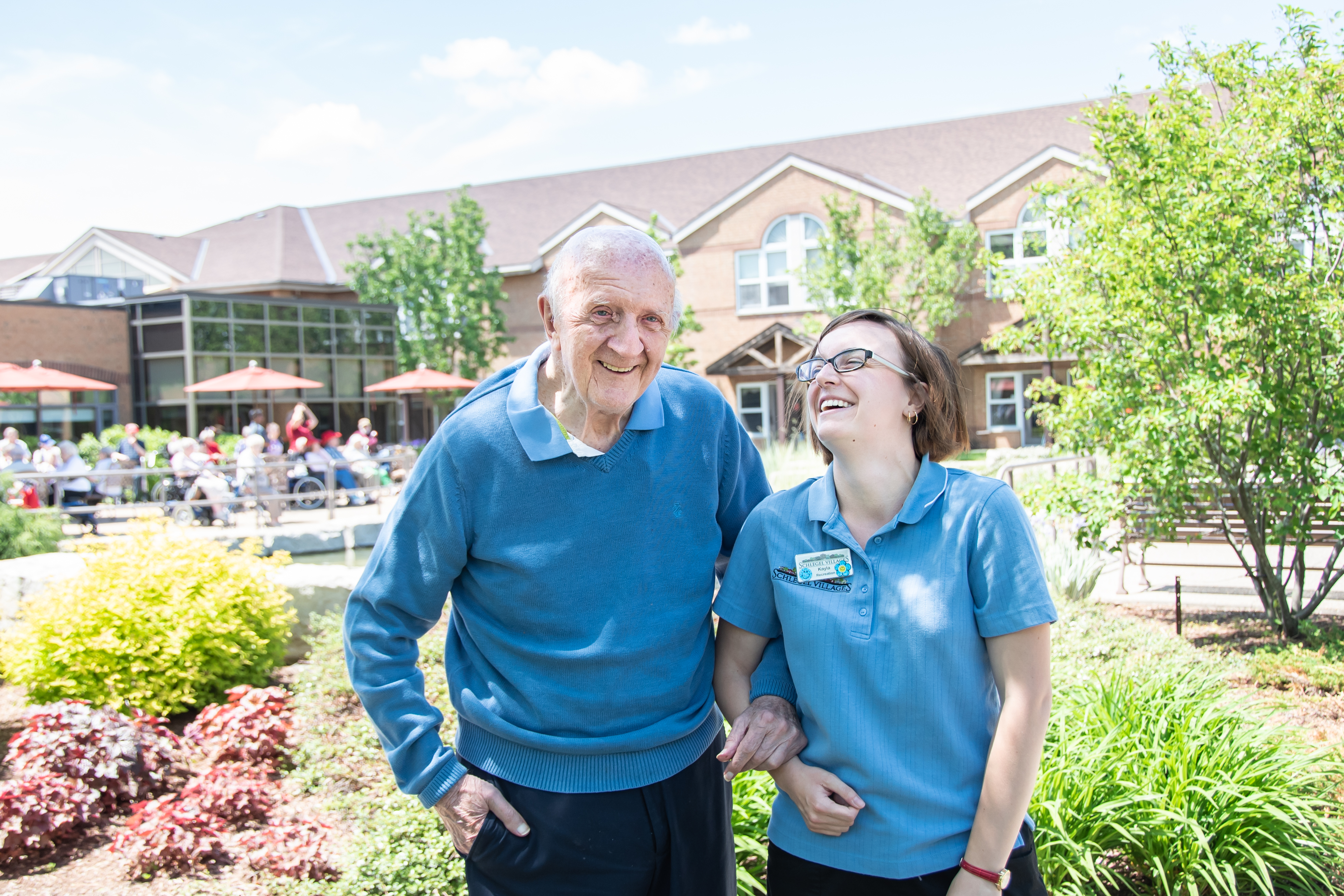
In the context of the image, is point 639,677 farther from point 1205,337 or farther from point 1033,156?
point 1033,156

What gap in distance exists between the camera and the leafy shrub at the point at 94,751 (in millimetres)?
4469

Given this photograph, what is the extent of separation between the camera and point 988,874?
1877 mm

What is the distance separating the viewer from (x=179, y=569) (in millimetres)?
5930

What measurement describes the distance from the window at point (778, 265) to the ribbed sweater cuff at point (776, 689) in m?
25.7

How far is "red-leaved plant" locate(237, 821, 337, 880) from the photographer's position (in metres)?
3.80

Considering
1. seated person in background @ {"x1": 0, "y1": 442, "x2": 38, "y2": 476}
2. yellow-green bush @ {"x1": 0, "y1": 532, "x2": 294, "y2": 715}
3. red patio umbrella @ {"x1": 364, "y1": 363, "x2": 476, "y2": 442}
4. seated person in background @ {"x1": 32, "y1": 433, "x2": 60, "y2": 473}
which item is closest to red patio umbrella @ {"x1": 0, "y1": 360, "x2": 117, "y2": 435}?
seated person in background @ {"x1": 32, "y1": 433, "x2": 60, "y2": 473}

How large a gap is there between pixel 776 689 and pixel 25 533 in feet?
31.9

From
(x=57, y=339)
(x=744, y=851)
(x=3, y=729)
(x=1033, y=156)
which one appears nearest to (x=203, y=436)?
(x=57, y=339)

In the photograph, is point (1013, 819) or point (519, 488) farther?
point (519, 488)

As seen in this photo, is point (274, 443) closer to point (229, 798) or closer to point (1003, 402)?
point (229, 798)

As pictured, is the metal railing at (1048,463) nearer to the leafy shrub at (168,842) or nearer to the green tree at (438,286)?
the leafy shrub at (168,842)

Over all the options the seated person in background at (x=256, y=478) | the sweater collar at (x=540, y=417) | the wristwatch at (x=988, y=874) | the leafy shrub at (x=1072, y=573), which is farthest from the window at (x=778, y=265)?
the wristwatch at (x=988, y=874)

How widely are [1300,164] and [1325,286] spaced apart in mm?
816

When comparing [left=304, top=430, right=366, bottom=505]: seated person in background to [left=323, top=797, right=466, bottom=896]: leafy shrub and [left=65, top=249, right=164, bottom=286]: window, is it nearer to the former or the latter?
[left=323, top=797, right=466, bottom=896]: leafy shrub
